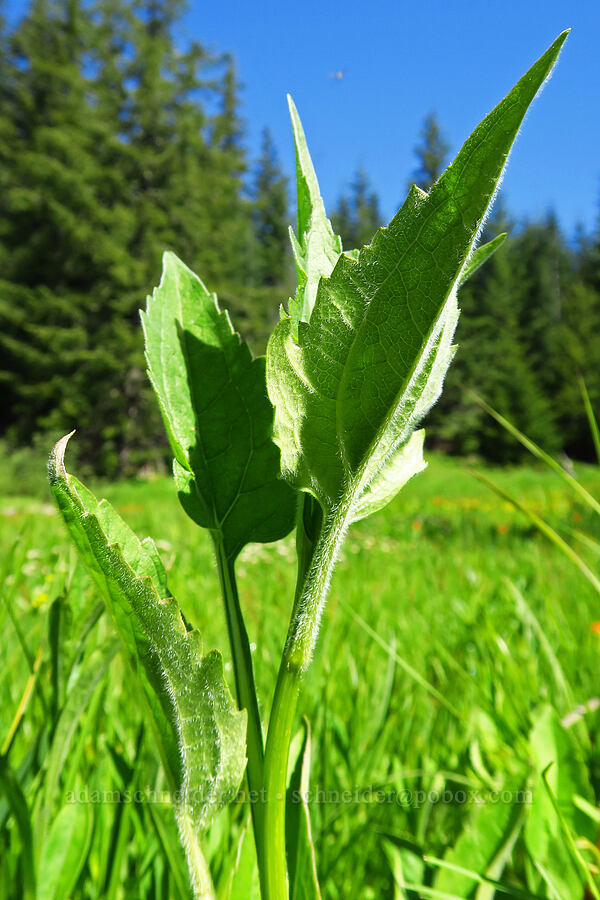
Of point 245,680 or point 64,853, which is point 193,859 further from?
point 64,853

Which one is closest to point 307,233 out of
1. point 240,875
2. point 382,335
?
point 382,335

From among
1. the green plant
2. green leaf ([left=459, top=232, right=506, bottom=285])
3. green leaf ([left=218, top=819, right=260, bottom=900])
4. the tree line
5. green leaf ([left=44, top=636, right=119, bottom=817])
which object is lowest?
green leaf ([left=218, top=819, right=260, bottom=900])

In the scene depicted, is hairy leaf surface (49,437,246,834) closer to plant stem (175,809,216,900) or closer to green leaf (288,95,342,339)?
plant stem (175,809,216,900)

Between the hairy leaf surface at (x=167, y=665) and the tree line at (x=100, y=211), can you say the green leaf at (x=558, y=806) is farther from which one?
the tree line at (x=100, y=211)

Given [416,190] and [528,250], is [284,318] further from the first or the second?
[528,250]

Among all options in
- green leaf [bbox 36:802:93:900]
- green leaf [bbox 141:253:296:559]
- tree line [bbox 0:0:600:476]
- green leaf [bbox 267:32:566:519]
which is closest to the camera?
green leaf [bbox 267:32:566:519]

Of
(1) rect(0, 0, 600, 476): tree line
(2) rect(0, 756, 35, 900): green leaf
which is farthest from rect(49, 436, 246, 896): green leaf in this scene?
(1) rect(0, 0, 600, 476): tree line

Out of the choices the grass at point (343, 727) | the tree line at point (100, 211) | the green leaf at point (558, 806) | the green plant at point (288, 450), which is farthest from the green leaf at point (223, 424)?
the tree line at point (100, 211)
